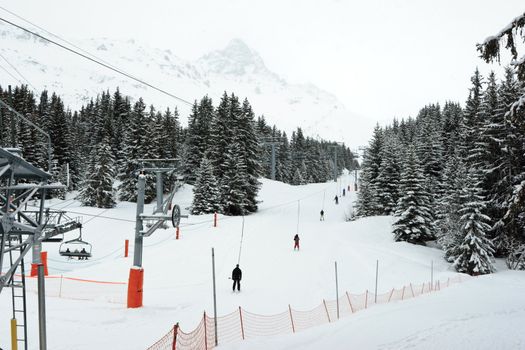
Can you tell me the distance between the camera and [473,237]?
89.0ft

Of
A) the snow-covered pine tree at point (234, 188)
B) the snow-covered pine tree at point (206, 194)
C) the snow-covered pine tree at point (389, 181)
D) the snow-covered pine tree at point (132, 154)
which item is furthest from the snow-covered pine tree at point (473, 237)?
the snow-covered pine tree at point (132, 154)

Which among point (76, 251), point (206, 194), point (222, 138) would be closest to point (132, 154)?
point (222, 138)

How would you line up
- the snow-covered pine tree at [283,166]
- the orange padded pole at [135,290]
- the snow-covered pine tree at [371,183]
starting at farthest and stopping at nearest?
the snow-covered pine tree at [283,166] < the snow-covered pine tree at [371,183] < the orange padded pole at [135,290]

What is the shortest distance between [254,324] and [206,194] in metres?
27.2

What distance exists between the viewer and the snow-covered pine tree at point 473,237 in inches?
1073

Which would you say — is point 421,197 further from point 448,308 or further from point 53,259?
point 53,259

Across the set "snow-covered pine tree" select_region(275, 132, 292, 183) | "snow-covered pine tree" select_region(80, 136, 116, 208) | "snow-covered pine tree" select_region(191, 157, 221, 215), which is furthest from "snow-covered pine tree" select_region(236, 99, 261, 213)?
"snow-covered pine tree" select_region(275, 132, 292, 183)

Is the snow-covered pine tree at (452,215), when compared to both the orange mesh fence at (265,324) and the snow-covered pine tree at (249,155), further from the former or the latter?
the orange mesh fence at (265,324)

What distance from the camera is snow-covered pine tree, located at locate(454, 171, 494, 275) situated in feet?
89.4

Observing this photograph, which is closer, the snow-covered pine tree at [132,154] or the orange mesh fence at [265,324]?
the orange mesh fence at [265,324]

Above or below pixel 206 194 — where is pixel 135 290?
below

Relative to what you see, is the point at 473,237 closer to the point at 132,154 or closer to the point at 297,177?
the point at 132,154

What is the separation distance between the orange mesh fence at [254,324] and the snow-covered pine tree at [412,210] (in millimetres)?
14581

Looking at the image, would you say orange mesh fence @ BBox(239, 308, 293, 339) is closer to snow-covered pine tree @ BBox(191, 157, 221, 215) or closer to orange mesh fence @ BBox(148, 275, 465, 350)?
orange mesh fence @ BBox(148, 275, 465, 350)
